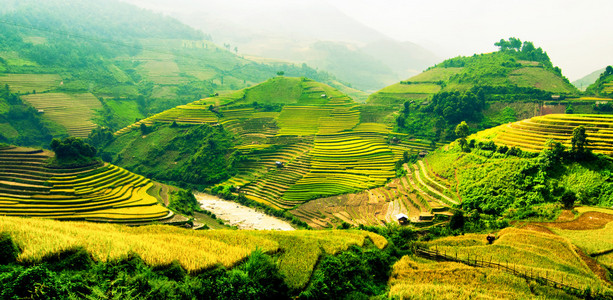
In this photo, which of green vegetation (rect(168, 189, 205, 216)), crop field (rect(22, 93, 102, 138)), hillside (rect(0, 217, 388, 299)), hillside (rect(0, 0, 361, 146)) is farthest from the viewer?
hillside (rect(0, 0, 361, 146))

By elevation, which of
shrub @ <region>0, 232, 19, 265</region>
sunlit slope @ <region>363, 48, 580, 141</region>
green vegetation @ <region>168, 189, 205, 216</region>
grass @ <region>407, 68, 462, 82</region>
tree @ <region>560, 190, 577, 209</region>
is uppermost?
grass @ <region>407, 68, 462, 82</region>

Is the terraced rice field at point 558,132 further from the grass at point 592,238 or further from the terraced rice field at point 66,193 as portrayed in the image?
the terraced rice field at point 66,193

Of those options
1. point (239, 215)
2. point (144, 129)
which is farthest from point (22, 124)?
point (239, 215)

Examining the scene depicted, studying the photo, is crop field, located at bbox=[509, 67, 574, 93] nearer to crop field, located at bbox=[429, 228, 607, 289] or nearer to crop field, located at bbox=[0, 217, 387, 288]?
crop field, located at bbox=[429, 228, 607, 289]

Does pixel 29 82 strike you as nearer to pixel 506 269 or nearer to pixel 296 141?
pixel 296 141

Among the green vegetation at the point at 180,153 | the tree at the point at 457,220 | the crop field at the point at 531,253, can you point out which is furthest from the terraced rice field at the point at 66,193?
the tree at the point at 457,220

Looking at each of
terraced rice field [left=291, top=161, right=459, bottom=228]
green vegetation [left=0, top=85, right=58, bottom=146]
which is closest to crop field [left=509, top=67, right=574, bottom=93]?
terraced rice field [left=291, top=161, right=459, bottom=228]

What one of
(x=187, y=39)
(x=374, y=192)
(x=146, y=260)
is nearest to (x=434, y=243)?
(x=374, y=192)

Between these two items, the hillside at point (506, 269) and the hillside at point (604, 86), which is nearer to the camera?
the hillside at point (506, 269)
